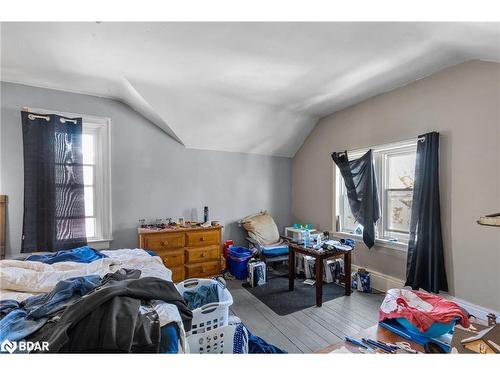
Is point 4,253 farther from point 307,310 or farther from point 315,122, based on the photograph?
point 315,122

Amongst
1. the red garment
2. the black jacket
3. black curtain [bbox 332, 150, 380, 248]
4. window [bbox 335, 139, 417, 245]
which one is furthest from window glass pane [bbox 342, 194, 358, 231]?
the black jacket

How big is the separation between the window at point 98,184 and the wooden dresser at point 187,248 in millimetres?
565

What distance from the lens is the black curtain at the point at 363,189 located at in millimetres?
2988

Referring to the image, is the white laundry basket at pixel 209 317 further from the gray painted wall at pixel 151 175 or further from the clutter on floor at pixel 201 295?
the gray painted wall at pixel 151 175

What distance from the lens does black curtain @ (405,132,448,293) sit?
7.63 ft

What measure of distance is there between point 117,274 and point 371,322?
2.25 metres

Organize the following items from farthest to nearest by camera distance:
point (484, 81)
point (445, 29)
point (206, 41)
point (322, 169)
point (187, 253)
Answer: point (322, 169)
point (187, 253)
point (484, 81)
point (206, 41)
point (445, 29)

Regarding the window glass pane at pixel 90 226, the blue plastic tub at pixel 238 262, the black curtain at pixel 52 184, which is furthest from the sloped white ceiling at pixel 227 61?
the blue plastic tub at pixel 238 262

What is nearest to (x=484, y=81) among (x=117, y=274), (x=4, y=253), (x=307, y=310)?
(x=307, y=310)

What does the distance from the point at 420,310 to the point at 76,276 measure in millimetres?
2138

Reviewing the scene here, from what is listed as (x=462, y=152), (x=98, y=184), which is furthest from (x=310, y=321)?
(x=98, y=184)

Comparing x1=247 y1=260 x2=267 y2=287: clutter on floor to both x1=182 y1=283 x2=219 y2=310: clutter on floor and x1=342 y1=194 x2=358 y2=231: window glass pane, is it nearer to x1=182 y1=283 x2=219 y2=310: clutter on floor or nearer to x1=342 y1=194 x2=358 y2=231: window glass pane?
x1=182 y1=283 x2=219 y2=310: clutter on floor

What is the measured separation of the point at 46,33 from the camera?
1.74m

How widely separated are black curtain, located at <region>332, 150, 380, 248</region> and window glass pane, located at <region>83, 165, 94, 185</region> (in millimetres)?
3375
